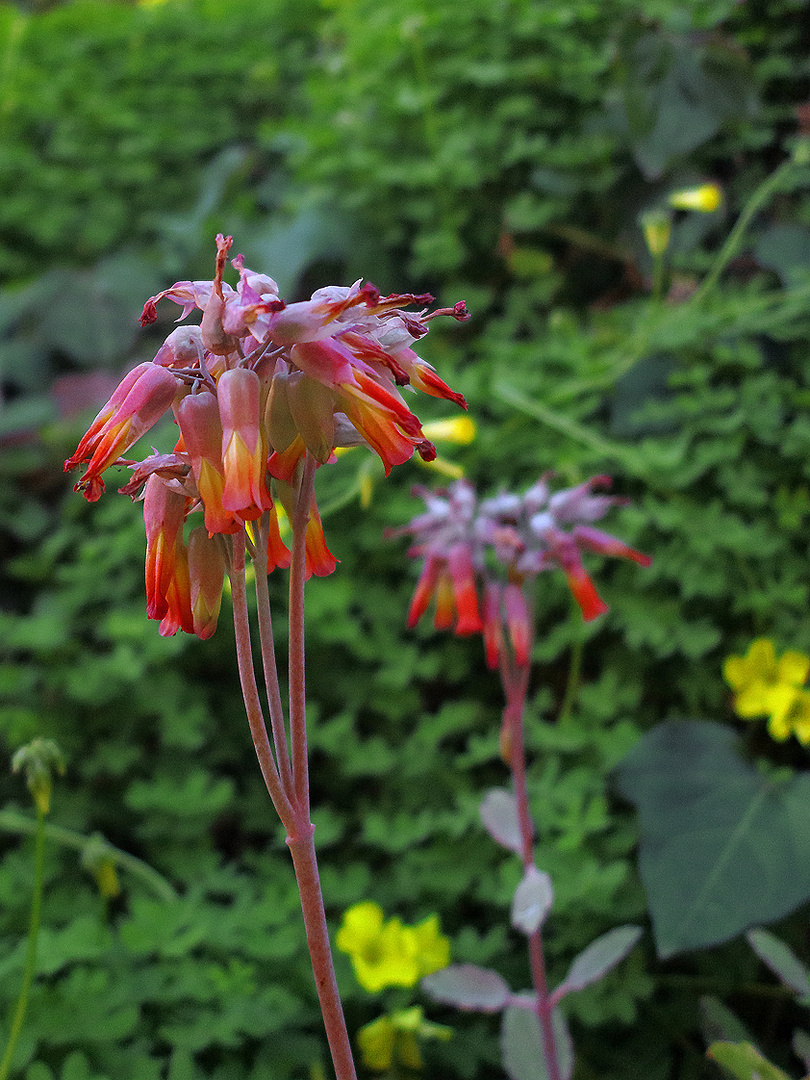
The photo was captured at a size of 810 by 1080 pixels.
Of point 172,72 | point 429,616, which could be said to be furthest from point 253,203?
point 429,616

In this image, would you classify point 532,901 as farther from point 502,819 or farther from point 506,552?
point 506,552

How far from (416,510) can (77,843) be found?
2.64ft

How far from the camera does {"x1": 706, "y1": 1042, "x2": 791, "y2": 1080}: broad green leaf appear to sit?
86cm

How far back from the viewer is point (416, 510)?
5.29 ft

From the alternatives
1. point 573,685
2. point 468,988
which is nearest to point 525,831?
point 468,988

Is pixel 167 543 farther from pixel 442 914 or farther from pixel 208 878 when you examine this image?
pixel 442 914

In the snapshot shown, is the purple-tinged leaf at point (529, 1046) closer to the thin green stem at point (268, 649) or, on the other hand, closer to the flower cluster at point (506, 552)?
the flower cluster at point (506, 552)

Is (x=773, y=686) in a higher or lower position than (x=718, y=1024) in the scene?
higher

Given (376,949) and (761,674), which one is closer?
(376,949)

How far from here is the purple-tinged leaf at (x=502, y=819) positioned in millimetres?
1145

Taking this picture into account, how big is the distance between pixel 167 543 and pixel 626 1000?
3.17 feet

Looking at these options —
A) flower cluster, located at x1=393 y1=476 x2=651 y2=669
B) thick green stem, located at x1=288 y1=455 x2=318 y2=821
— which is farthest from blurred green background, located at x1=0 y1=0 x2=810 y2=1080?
thick green stem, located at x1=288 y1=455 x2=318 y2=821

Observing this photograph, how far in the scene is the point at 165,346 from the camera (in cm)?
62

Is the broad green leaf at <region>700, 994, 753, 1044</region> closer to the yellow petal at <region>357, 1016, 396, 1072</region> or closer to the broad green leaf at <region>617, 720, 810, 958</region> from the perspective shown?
the broad green leaf at <region>617, 720, 810, 958</region>
